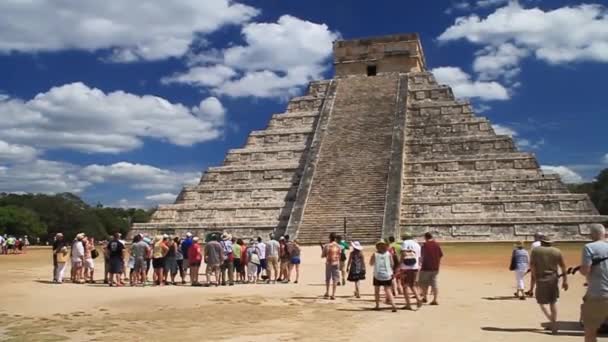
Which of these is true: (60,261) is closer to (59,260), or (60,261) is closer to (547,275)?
(59,260)

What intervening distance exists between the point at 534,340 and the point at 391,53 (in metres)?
29.9

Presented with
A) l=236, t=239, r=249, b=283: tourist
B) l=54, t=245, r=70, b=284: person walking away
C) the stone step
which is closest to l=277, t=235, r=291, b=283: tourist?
l=236, t=239, r=249, b=283: tourist

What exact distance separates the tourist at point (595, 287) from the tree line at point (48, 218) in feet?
160

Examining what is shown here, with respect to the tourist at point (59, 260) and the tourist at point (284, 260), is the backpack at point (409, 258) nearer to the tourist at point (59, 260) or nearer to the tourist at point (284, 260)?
the tourist at point (284, 260)

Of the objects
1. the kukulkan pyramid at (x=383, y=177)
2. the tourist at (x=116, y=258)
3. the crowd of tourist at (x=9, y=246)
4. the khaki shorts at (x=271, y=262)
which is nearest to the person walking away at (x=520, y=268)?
the khaki shorts at (x=271, y=262)

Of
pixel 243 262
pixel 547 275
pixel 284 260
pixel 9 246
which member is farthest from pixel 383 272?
pixel 9 246

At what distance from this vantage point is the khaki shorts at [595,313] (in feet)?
19.2

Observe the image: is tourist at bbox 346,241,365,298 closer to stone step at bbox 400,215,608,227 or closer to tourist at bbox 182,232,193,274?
tourist at bbox 182,232,193,274

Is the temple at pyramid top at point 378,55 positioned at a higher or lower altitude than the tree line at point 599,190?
higher

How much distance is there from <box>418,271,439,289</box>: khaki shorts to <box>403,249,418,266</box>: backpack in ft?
0.98

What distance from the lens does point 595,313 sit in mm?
5887

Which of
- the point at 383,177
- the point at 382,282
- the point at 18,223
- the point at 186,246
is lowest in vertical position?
the point at 382,282

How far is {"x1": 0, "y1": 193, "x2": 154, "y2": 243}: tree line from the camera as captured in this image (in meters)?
48.9

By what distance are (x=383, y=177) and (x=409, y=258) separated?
16380 millimetres
